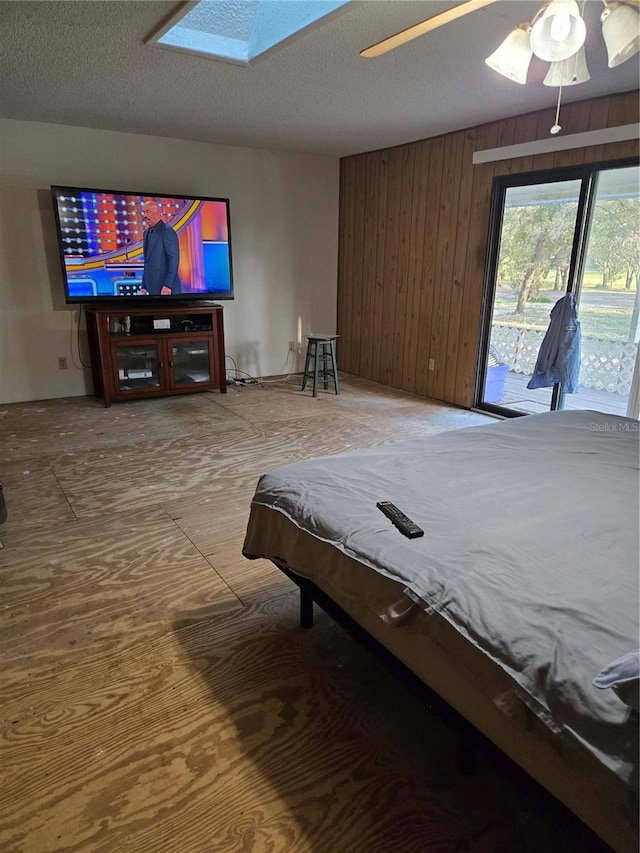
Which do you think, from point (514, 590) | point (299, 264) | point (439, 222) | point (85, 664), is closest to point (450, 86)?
point (439, 222)

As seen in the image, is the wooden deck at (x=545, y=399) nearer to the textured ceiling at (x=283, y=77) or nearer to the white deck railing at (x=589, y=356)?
the white deck railing at (x=589, y=356)

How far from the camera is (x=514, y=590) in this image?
1146 millimetres

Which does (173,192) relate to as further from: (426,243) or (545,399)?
(545,399)

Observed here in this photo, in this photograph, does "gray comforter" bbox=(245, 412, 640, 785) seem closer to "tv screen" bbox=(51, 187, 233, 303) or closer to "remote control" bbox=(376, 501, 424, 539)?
"remote control" bbox=(376, 501, 424, 539)

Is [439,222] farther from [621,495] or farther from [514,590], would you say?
[514,590]

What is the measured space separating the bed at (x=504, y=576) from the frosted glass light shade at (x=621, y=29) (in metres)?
1.39

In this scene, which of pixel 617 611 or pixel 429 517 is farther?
pixel 429 517

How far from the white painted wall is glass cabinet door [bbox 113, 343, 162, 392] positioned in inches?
19.6

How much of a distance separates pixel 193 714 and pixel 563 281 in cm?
380

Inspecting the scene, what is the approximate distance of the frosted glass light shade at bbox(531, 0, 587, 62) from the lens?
180cm

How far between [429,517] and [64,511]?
212 centimetres

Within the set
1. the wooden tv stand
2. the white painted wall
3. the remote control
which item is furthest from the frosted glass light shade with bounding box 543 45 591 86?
the white painted wall

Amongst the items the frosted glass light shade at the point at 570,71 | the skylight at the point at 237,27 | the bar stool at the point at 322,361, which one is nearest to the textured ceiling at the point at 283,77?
the skylight at the point at 237,27

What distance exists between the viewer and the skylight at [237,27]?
101 inches
